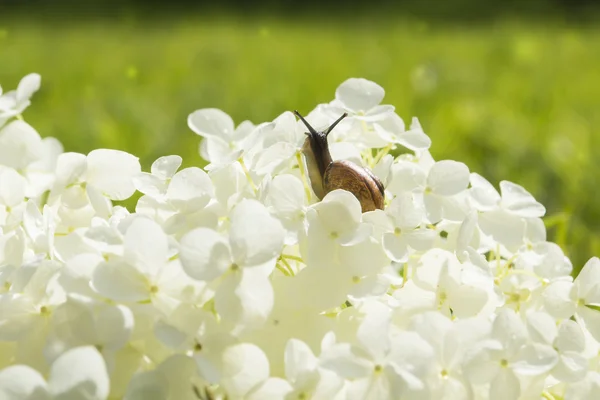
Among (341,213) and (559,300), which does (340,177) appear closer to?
(341,213)

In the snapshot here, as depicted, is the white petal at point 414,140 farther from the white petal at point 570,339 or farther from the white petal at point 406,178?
the white petal at point 570,339

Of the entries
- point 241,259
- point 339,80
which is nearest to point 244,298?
point 241,259

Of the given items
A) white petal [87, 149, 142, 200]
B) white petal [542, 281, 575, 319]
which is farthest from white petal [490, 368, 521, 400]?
white petal [87, 149, 142, 200]

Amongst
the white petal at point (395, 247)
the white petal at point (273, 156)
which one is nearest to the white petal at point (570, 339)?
the white petal at point (395, 247)

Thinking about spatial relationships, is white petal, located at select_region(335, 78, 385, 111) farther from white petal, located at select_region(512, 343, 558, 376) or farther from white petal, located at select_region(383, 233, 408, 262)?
white petal, located at select_region(512, 343, 558, 376)

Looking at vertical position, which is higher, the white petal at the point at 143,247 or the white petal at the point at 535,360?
the white petal at the point at 143,247

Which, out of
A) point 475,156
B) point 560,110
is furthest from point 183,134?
point 560,110
